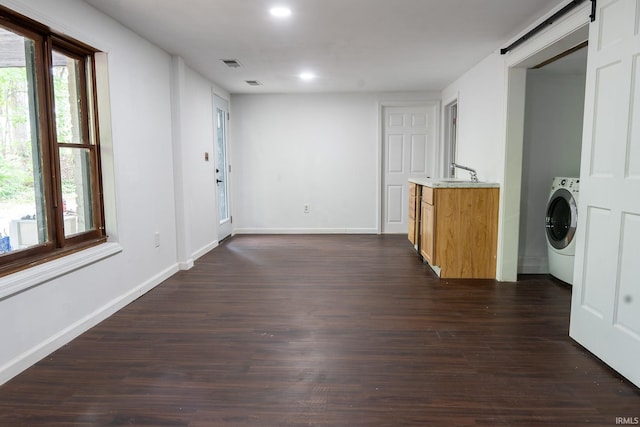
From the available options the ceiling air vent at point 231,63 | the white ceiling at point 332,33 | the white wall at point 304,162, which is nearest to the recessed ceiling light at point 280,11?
the white ceiling at point 332,33

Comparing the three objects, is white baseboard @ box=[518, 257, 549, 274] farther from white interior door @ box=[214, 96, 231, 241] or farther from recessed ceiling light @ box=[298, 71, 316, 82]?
white interior door @ box=[214, 96, 231, 241]

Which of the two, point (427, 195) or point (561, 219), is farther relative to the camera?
point (427, 195)

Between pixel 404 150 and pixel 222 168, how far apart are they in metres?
2.87

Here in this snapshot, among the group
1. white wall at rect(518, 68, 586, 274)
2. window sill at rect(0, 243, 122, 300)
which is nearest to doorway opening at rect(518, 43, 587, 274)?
white wall at rect(518, 68, 586, 274)

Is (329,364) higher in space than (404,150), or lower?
lower

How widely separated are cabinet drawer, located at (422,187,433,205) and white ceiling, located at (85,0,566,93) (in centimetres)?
138

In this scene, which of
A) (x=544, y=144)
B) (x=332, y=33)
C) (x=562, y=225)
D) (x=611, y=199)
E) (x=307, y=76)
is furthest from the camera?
(x=307, y=76)

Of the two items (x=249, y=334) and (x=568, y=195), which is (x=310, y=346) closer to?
(x=249, y=334)

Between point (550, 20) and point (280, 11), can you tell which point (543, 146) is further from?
point (280, 11)

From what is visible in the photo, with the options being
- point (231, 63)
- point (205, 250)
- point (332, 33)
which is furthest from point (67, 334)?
point (231, 63)

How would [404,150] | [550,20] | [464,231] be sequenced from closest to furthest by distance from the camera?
[550,20]
[464,231]
[404,150]

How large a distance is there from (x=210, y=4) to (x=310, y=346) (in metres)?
2.39

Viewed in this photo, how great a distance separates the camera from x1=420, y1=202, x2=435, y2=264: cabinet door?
393 centimetres

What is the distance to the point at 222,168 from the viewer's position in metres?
6.07
